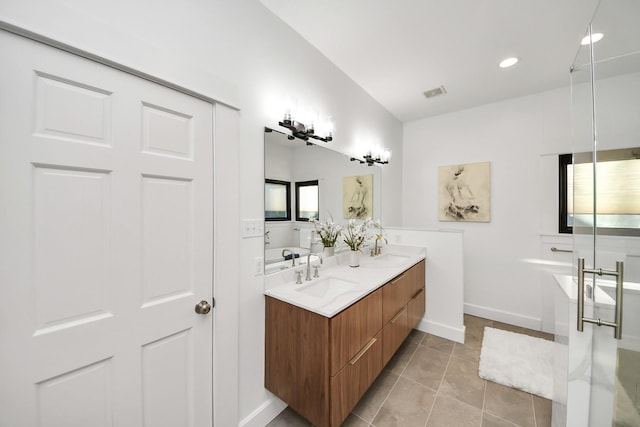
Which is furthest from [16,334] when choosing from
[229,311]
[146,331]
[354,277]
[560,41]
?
[560,41]

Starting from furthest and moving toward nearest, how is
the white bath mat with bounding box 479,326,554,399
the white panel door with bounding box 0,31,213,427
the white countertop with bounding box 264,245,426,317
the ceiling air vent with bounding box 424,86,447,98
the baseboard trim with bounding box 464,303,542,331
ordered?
the baseboard trim with bounding box 464,303,542,331 → the ceiling air vent with bounding box 424,86,447,98 → the white bath mat with bounding box 479,326,554,399 → the white countertop with bounding box 264,245,426,317 → the white panel door with bounding box 0,31,213,427

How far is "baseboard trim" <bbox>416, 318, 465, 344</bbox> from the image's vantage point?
2.58 meters

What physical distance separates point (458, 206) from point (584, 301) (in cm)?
235

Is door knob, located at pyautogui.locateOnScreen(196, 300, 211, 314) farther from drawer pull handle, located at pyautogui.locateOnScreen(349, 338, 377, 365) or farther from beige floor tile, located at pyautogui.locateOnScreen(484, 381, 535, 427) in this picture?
beige floor tile, located at pyautogui.locateOnScreen(484, 381, 535, 427)

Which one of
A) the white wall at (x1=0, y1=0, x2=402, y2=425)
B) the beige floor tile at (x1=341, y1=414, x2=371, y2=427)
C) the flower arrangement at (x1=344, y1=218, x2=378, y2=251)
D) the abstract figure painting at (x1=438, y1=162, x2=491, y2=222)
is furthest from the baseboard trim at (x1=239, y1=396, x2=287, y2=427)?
the abstract figure painting at (x1=438, y1=162, x2=491, y2=222)

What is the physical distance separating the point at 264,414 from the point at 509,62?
357cm

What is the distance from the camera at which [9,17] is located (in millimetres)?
746

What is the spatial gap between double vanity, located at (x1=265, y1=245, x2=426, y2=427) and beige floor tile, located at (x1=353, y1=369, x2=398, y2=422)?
0.24m

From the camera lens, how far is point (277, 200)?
1.72 metres

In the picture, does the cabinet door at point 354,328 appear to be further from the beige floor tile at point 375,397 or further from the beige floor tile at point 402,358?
the beige floor tile at point 402,358

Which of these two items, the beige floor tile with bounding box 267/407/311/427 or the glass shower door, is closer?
the glass shower door

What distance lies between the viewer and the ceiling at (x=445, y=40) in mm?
1619

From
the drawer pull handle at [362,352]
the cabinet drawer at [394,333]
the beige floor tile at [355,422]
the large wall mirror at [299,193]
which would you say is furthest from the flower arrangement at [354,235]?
the beige floor tile at [355,422]

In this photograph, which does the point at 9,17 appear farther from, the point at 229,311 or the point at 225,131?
the point at 229,311
